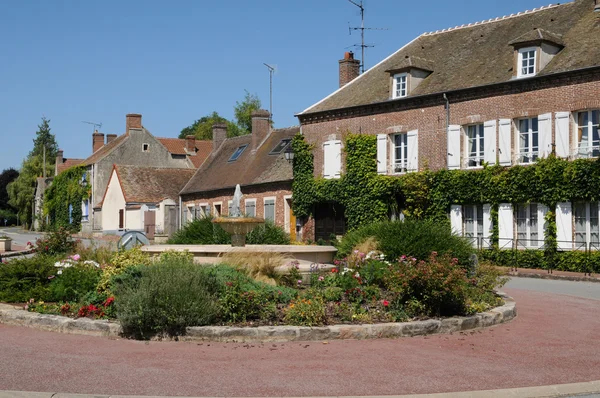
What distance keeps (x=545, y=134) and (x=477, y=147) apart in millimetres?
2901

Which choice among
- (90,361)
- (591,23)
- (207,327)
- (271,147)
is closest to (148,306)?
(207,327)

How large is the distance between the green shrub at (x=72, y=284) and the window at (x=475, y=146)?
58.9 ft

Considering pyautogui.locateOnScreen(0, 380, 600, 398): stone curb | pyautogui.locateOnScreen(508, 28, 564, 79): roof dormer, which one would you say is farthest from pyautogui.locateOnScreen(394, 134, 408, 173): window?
pyautogui.locateOnScreen(0, 380, 600, 398): stone curb

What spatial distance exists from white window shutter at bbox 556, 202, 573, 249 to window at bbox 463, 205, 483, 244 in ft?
10.2

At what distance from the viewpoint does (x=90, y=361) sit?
7.69 metres

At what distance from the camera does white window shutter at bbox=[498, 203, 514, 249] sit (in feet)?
82.6

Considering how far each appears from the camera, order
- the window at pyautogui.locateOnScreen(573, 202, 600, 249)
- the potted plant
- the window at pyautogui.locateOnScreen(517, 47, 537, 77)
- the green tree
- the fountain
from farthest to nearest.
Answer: the green tree, the potted plant, the window at pyautogui.locateOnScreen(517, 47, 537, 77), the window at pyautogui.locateOnScreen(573, 202, 600, 249), the fountain

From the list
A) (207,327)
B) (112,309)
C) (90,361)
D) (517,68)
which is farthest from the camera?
(517,68)

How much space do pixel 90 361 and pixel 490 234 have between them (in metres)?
20.3

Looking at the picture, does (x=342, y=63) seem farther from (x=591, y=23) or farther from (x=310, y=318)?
(x=310, y=318)

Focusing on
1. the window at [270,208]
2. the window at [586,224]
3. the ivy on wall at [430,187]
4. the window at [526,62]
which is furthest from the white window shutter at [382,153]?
the window at [586,224]

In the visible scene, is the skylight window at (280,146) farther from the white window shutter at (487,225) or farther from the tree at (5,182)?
the tree at (5,182)

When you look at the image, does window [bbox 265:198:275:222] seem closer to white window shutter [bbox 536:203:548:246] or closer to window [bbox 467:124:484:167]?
window [bbox 467:124:484:167]

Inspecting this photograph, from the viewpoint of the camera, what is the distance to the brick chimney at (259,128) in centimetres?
3850
